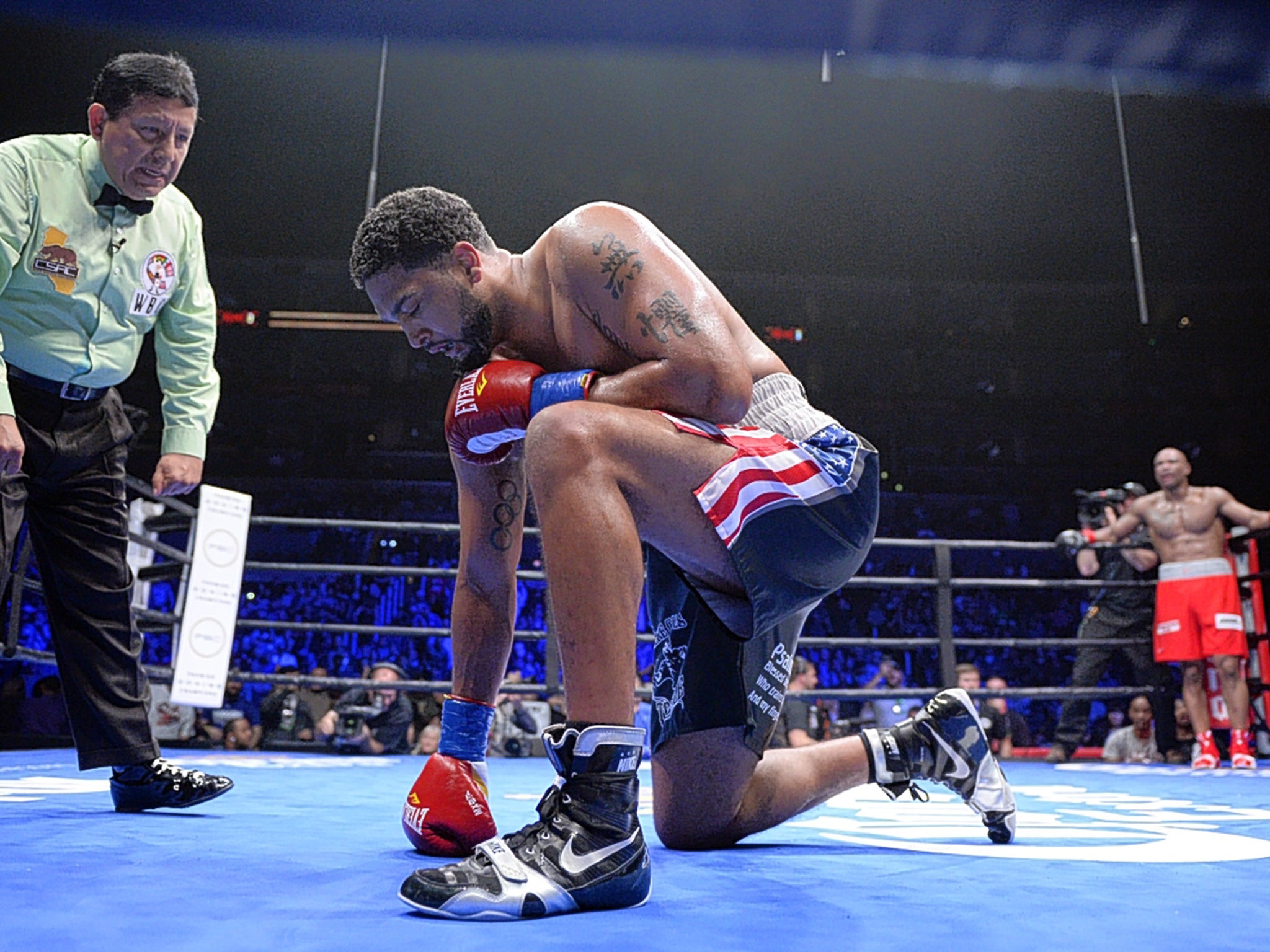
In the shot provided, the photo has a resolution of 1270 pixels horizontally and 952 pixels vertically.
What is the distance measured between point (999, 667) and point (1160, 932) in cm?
890

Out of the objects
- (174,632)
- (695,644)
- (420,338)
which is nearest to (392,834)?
(695,644)

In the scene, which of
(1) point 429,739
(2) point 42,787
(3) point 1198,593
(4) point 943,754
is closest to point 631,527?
(4) point 943,754

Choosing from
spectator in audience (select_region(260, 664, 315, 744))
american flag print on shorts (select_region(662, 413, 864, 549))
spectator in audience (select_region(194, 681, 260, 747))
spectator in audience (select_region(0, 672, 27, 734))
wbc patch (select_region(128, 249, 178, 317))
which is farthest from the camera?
spectator in audience (select_region(0, 672, 27, 734))

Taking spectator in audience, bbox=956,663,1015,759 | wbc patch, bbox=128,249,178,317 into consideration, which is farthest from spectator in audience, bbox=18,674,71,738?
wbc patch, bbox=128,249,178,317

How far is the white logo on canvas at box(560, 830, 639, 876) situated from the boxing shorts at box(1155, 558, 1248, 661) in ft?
12.1

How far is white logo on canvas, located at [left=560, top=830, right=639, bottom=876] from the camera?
843 millimetres

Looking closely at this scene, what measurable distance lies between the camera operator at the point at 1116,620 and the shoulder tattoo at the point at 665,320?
3.24 m

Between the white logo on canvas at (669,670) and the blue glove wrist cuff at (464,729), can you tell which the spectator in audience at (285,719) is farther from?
the white logo on canvas at (669,670)

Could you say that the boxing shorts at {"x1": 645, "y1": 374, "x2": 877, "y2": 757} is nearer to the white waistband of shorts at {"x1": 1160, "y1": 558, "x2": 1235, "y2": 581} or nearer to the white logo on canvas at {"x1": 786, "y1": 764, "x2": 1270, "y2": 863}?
the white logo on canvas at {"x1": 786, "y1": 764, "x2": 1270, "y2": 863}

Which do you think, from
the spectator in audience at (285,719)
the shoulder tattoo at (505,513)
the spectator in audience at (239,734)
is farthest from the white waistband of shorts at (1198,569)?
the spectator in audience at (239,734)

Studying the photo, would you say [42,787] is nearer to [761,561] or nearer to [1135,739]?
[761,561]

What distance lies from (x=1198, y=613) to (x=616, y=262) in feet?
11.8

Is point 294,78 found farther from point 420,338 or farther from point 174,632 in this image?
point 420,338

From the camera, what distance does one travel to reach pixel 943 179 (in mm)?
7531
